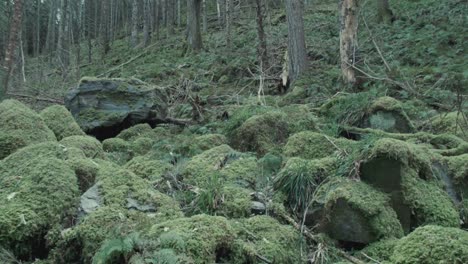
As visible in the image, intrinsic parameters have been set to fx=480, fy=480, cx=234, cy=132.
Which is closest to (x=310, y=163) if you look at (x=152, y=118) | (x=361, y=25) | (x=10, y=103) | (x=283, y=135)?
(x=283, y=135)

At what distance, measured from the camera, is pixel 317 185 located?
489 cm

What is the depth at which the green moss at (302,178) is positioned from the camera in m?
4.84

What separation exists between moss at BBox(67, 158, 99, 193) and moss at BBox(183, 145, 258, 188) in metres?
1.04

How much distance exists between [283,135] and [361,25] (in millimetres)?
10615

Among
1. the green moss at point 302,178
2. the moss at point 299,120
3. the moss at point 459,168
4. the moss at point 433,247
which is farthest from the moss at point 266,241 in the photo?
the moss at point 299,120

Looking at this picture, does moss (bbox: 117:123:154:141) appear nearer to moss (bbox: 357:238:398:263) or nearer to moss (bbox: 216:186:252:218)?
moss (bbox: 216:186:252:218)

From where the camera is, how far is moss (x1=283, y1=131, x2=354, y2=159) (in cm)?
584

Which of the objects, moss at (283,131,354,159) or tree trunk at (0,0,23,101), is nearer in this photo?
moss at (283,131,354,159)

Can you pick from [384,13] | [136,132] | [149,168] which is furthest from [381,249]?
[384,13]

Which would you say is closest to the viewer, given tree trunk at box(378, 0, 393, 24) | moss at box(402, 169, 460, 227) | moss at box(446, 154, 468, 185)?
moss at box(402, 169, 460, 227)

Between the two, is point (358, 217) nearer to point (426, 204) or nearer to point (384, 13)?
point (426, 204)

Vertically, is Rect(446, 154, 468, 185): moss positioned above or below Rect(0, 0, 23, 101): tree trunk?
below

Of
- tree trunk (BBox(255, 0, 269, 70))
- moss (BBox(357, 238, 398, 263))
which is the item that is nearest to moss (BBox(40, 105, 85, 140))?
moss (BBox(357, 238, 398, 263))

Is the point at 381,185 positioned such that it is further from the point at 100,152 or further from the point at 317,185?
the point at 100,152
